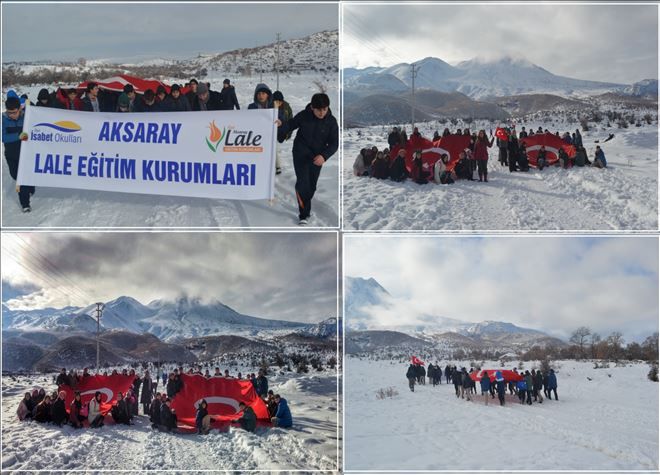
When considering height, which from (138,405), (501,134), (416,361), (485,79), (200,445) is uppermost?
(485,79)

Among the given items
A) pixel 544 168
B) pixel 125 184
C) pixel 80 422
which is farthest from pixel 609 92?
pixel 80 422

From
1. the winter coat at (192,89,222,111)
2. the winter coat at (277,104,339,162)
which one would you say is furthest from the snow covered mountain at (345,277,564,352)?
the winter coat at (192,89,222,111)

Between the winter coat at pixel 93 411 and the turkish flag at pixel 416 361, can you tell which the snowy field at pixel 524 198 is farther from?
the winter coat at pixel 93 411

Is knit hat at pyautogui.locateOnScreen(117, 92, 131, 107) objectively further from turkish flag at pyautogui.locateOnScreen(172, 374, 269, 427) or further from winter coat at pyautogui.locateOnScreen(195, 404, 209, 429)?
winter coat at pyautogui.locateOnScreen(195, 404, 209, 429)

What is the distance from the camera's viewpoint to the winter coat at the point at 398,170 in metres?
4.47

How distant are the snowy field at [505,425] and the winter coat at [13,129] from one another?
280 centimetres

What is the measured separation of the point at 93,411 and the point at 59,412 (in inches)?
9.6

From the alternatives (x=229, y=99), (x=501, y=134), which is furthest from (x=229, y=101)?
(x=501, y=134)

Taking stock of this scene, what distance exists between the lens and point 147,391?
170 inches

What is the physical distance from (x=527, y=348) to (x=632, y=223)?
1109 mm

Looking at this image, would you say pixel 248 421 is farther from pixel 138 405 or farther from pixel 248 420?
pixel 138 405

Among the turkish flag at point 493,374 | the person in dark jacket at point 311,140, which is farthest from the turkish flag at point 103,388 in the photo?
the turkish flag at point 493,374

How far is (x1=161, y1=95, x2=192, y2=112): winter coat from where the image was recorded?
4.44 meters

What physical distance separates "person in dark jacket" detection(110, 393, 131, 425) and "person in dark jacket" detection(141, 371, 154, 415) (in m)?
0.12
